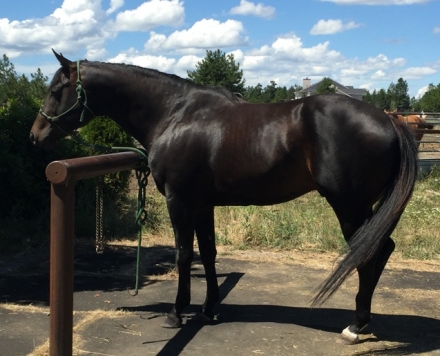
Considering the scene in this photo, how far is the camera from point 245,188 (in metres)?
4.20

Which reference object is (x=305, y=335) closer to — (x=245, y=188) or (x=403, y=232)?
(x=245, y=188)

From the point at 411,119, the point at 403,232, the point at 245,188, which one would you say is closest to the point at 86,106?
the point at 245,188

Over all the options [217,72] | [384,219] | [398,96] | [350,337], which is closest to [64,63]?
[384,219]

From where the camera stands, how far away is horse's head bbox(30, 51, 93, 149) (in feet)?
14.6

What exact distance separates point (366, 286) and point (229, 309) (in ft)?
4.18

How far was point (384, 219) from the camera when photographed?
3.78 metres

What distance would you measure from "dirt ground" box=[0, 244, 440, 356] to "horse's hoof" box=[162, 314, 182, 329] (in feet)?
0.17

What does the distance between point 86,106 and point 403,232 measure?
471cm

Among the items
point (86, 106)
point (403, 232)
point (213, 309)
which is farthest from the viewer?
point (403, 232)

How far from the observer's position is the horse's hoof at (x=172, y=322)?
4.33m

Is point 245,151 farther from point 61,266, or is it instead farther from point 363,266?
point 61,266

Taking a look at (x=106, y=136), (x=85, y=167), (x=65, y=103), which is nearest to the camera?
(x=85, y=167)

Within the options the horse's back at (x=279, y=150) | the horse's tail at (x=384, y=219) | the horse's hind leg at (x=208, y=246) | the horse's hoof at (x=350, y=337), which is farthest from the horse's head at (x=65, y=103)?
the horse's hoof at (x=350, y=337)

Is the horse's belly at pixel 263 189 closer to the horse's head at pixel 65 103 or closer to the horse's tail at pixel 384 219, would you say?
the horse's tail at pixel 384 219
